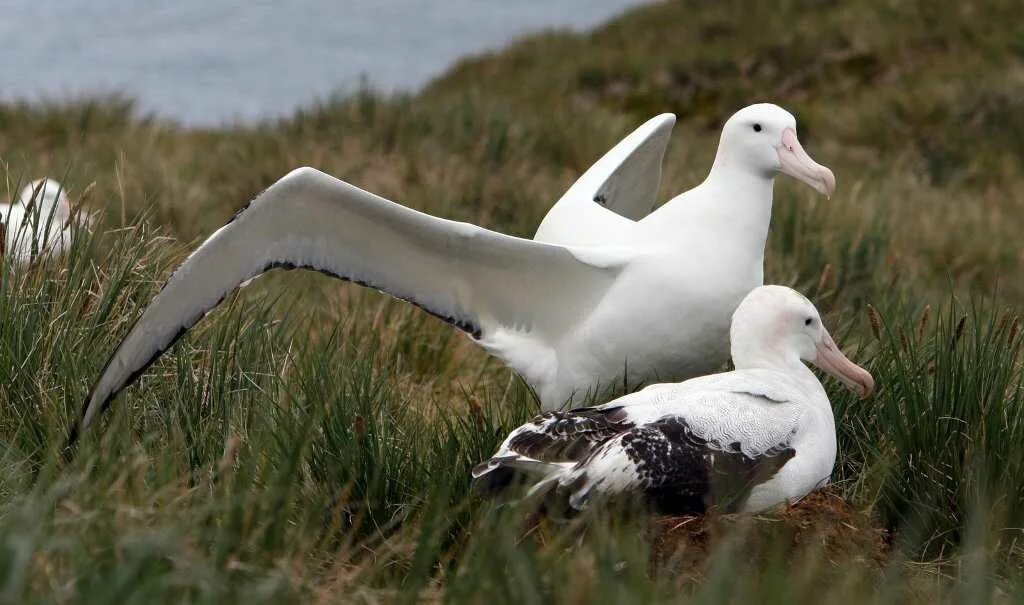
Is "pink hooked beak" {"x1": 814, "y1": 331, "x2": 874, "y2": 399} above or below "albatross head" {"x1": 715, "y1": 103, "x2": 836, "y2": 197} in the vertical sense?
below

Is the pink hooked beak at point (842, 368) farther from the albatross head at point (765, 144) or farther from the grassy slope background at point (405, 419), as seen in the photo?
the albatross head at point (765, 144)

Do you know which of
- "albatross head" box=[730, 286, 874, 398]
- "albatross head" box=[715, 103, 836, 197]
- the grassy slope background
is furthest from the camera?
"albatross head" box=[715, 103, 836, 197]

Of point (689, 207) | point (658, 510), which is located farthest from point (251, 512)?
point (689, 207)

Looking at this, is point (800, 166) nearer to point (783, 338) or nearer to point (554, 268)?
point (783, 338)

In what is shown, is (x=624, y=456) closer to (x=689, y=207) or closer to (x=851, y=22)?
(x=689, y=207)

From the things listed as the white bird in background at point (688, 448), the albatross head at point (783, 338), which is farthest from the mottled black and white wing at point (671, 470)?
the albatross head at point (783, 338)

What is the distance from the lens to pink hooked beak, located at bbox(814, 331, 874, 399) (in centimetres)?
330

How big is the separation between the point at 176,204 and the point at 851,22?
8.62 meters

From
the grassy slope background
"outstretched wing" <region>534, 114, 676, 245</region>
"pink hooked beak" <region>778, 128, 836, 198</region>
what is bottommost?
the grassy slope background

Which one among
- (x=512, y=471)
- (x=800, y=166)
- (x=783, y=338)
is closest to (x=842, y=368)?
(x=783, y=338)

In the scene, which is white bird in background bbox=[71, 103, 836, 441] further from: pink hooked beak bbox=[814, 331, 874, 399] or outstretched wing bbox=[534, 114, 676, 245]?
pink hooked beak bbox=[814, 331, 874, 399]

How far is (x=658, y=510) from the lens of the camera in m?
2.85

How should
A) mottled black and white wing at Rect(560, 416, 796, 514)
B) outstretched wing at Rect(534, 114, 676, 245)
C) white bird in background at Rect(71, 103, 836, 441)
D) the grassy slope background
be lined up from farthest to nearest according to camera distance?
1. outstretched wing at Rect(534, 114, 676, 245)
2. white bird in background at Rect(71, 103, 836, 441)
3. mottled black and white wing at Rect(560, 416, 796, 514)
4. the grassy slope background

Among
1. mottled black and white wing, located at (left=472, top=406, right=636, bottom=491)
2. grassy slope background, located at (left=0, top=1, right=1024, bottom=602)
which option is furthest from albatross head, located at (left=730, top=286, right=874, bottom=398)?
mottled black and white wing, located at (left=472, top=406, right=636, bottom=491)
